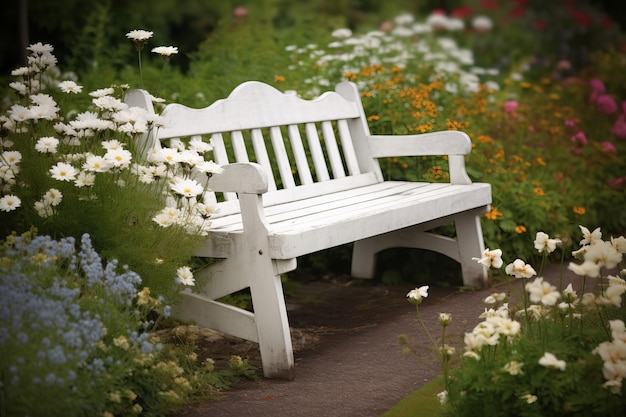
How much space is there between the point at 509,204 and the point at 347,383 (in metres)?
2.24

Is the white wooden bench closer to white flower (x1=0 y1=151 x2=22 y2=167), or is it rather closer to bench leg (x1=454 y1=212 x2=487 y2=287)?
bench leg (x1=454 y1=212 x2=487 y2=287)

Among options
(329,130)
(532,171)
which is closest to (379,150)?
(329,130)

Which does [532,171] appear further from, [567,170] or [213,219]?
[213,219]

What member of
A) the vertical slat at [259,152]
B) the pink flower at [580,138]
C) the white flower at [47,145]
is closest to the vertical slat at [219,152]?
the vertical slat at [259,152]

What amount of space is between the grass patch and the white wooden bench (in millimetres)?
542

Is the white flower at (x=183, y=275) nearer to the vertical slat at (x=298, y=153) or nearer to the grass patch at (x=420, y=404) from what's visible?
the grass patch at (x=420, y=404)

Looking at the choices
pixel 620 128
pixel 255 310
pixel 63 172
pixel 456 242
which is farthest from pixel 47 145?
pixel 620 128

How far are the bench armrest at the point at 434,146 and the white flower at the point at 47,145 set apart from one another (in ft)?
7.35

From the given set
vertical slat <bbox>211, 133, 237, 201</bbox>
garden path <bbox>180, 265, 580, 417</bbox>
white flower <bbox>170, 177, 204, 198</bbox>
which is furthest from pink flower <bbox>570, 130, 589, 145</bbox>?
white flower <bbox>170, 177, 204, 198</bbox>

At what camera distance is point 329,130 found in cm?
484

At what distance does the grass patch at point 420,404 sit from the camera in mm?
3059

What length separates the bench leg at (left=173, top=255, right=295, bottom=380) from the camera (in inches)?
135

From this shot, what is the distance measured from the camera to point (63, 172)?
3094 millimetres

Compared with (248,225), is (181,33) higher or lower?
higher
